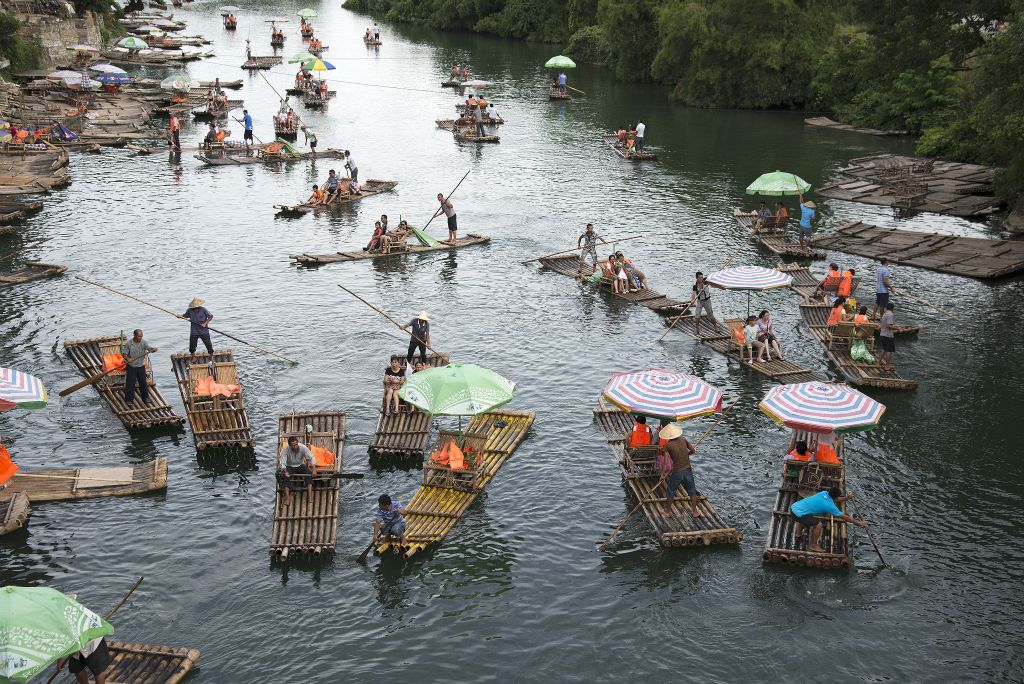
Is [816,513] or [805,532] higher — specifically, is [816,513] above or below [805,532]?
above

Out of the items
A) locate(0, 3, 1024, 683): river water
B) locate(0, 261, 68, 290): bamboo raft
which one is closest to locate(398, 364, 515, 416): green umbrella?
locate(0, 3, 1024, 683): river water

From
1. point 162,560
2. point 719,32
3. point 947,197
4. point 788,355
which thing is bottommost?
point 162,560

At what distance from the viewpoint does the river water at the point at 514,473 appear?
21.0 meters

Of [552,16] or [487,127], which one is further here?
[552,16]

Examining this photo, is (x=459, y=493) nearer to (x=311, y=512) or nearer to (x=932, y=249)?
(x=311, y=512)

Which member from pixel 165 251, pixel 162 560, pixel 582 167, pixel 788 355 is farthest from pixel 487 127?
pixel 162 560

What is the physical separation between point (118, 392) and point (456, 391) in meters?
12.1

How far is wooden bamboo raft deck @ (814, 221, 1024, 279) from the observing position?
42.6 m

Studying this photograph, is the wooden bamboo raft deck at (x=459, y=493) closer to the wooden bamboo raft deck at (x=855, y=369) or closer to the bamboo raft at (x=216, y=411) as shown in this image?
the bamboo raft at (x=216, y=411)

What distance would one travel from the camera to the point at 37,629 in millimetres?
17047

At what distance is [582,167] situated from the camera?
63.5 m

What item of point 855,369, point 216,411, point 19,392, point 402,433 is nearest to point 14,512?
point 19,392

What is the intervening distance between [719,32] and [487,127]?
22.1 meters

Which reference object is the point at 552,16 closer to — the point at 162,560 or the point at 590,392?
the point at 590,392
